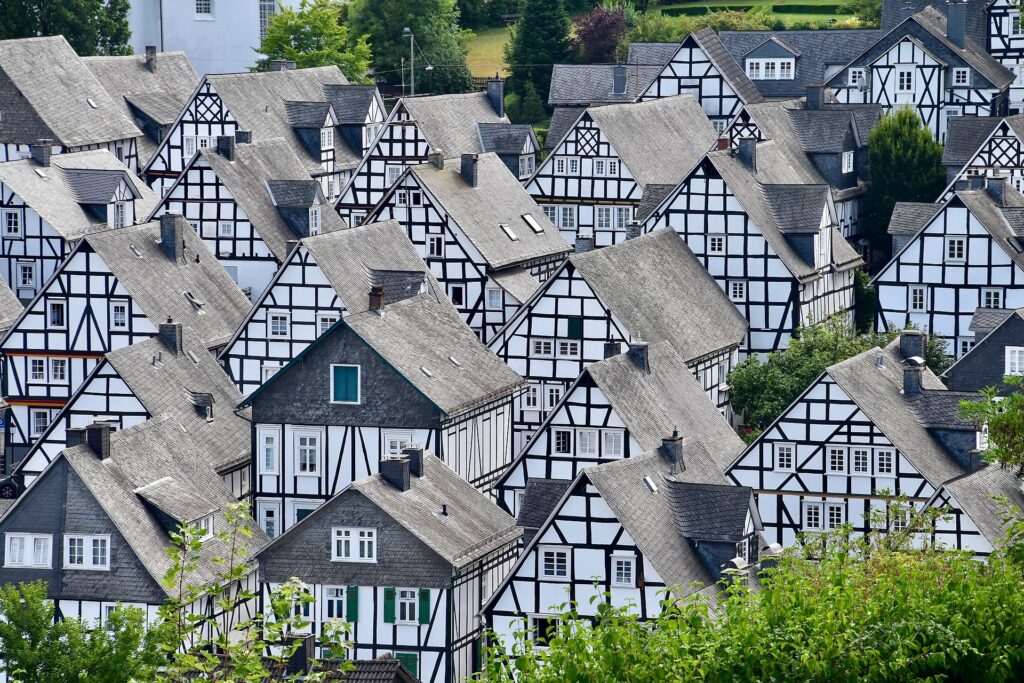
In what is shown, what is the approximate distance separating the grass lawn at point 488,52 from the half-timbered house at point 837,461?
77.0 meters

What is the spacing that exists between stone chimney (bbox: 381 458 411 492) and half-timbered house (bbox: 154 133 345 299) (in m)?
26.7

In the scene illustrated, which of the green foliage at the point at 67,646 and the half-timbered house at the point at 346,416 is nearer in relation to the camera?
the green foliage at the point at 67,646

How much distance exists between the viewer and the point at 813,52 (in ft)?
377

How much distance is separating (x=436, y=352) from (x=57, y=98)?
43235 millimetres

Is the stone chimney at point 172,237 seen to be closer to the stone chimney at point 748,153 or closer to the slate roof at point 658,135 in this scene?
the stone chimney at point 748,153

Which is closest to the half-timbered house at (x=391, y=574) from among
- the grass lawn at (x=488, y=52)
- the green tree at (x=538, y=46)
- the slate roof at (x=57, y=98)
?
the slate roof at (x=57, y=98)

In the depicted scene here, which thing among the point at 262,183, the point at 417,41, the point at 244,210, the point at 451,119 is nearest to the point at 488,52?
the point at 417,41

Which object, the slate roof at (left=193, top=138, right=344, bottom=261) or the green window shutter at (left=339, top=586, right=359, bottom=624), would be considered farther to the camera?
the slate roof at (left=193, top=138, right=344, bottom=261)

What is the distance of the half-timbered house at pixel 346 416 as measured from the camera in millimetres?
67375

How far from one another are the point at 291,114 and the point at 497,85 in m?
9.47

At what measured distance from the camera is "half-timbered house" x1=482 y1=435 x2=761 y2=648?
58750 mm

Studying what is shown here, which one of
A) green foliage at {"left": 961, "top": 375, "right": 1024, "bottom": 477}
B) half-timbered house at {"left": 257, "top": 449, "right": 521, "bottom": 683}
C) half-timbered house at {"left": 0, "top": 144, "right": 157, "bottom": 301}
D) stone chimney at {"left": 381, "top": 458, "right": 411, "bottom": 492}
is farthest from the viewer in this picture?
half-timbered house at {"left": 0, "top": 144, "right": 157, "bottom": 301}

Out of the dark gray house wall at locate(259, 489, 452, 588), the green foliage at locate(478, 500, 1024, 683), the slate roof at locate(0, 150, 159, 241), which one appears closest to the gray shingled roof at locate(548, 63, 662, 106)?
the slate roof at locate(0, 150, 159, 241)

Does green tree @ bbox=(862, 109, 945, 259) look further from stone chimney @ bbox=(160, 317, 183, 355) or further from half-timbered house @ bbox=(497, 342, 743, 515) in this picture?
stone chimney @ bbox=(160, 317, 183, 355)
